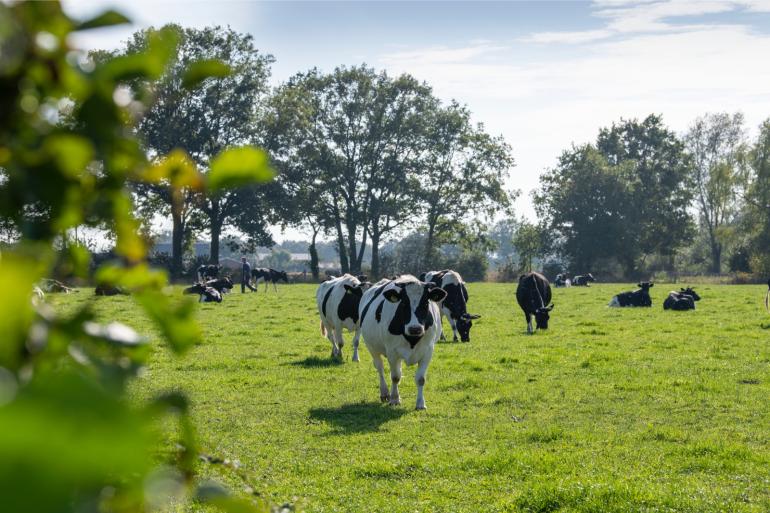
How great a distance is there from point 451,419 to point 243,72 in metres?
50.1

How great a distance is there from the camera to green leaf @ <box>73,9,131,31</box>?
0.61m

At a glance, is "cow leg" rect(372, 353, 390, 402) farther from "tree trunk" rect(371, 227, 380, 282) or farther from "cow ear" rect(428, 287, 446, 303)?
"tree trunk" rect(371, 227, 380, 282)

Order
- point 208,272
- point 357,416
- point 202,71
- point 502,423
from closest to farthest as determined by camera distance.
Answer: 1. point 202,71
2. point 502,423
3. point 357,416
4. point 208,272

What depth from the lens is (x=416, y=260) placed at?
63531 millimetres

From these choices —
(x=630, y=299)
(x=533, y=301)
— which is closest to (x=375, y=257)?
(x=630, y=299)

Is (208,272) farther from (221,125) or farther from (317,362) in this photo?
(317,362)

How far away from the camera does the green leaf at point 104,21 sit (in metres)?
0.61

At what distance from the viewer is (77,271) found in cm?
75

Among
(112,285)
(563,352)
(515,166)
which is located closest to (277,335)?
(563,352)

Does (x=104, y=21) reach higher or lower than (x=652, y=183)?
lower

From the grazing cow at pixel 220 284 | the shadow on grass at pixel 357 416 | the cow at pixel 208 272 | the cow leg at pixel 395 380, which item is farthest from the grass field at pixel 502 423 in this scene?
the cow at pixel 208 272

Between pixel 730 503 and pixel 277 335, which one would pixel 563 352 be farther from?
pixel 730 503

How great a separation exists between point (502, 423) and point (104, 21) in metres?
9.53

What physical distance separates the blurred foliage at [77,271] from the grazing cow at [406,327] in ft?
32.6
